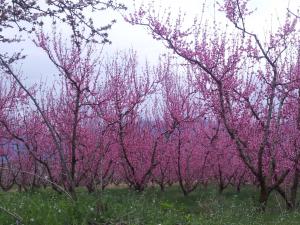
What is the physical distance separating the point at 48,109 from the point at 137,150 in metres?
3.17

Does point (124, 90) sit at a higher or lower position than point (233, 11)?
lower

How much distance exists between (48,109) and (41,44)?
13.0 ft

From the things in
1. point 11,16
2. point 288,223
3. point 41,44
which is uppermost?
point 41,44

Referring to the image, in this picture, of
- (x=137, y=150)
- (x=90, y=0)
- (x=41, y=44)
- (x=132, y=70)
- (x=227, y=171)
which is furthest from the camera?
(x=227, y=171)

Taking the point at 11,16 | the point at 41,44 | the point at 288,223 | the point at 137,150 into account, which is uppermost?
the point at 41,44

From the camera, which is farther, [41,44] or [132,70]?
[132,70]

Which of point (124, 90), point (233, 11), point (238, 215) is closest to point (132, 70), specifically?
point (124, 90)

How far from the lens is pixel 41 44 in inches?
457

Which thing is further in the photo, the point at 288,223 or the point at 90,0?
the point at 288,223

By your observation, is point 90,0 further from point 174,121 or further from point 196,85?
point 174,121

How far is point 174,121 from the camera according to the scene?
1350 centimetres

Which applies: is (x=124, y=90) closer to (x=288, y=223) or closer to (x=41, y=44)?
(x=41, y=44)

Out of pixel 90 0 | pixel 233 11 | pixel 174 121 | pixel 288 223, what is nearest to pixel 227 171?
pixel 174 121

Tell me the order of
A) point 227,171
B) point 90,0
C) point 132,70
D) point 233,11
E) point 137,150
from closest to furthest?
point 90,0
point 233,11
point 132,70
point 137,150
point 227,171
